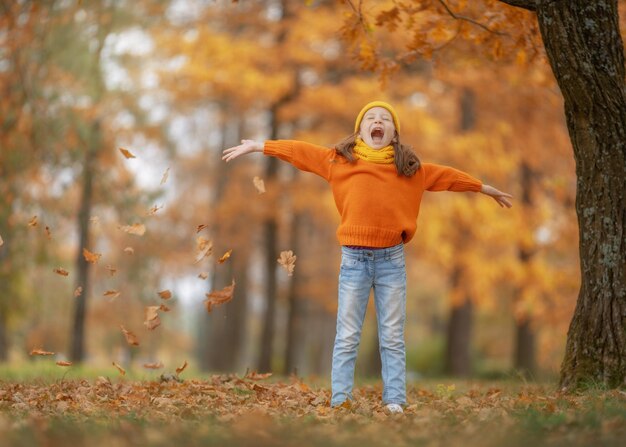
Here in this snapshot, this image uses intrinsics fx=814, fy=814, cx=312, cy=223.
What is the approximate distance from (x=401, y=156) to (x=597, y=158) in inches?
60.0

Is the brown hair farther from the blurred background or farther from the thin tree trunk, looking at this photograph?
the blurred background

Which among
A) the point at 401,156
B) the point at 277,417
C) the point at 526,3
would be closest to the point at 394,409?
the point at 277,417

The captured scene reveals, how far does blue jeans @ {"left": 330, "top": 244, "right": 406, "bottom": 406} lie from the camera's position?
5.48 m

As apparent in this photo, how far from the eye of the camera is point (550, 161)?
52.0 ft

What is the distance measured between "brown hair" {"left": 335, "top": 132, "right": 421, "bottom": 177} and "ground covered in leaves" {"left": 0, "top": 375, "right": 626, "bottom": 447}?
157 cm

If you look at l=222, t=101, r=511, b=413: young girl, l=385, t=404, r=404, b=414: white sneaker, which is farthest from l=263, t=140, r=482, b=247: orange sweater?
l=385, t=404, r=404, b=414: white sneaker

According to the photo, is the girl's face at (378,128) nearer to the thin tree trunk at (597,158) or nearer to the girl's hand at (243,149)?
the girl's hand at (243,149)

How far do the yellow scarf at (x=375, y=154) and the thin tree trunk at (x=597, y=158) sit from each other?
4.64ft

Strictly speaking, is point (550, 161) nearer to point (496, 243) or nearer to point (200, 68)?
point (496, 243)

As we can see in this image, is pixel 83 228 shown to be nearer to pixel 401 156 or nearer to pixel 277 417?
pixel 401 156

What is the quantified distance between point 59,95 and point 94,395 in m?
8.17

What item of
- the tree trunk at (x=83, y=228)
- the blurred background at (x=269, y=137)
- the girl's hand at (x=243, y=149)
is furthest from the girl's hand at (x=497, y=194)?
the tree trunk at (x=83, y=228)

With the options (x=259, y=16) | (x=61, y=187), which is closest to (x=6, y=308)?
(x=61, y=187)

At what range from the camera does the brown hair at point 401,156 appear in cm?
550
